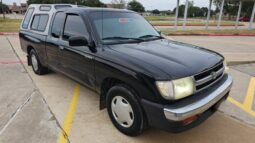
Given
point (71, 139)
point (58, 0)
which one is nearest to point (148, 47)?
point (71, 139)

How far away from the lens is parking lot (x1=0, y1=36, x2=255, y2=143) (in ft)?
11.0

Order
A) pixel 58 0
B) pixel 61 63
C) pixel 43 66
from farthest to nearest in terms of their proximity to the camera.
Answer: pixel 58 0 → pixel 43 66 → pixel 61 63

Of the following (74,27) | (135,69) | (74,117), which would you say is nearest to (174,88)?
(135,69)

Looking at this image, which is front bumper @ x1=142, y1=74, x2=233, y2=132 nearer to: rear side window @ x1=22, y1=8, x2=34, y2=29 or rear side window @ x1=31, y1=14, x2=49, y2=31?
rear side window @ x1=31, y1=14, x2=49, y2=31

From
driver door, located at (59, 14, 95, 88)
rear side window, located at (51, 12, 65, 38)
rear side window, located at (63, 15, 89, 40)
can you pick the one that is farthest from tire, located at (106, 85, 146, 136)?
rear side window, located at (51, 12, 65, 38)

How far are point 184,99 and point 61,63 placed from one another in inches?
113

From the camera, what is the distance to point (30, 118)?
3.86 m

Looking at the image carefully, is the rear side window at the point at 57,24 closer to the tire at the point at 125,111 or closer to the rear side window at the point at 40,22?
the rear side window at the point at 40,22

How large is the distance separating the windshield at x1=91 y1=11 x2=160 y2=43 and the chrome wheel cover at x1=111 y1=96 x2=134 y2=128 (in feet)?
3.30

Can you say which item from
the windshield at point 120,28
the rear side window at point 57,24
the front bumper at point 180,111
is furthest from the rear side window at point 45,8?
the front bumper at point 180,111

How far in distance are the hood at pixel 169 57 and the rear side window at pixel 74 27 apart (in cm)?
73

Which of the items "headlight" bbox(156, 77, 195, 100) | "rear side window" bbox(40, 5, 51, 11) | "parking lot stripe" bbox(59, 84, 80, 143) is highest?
"rear side window" bbox(40, 5, 51, 11)

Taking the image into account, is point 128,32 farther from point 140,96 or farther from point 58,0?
point 58,0

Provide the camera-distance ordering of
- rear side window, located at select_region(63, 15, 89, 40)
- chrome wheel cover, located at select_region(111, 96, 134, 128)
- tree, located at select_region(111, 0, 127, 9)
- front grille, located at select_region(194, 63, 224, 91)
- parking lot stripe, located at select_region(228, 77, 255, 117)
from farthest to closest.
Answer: tree, located at select_region(111, 0, 127, 9), parking lot stripe, located at select_region(228, 77, 255, 117), rear side window, located at select_region(63, 15, 89, 40), chrome wheel cover, located at select_region(111, 96, 134, 128), front grille, located at select_region(194, 63, 224, 91)
